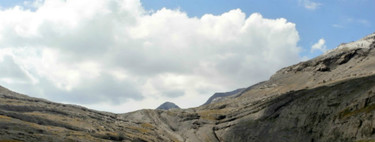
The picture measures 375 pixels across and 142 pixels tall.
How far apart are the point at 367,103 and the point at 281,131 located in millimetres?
36632

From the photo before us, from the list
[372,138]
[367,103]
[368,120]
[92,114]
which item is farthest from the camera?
[92,114]

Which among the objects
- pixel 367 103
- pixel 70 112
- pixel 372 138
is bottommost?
pixel 372 138

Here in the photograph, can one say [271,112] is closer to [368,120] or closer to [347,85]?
[347,85]

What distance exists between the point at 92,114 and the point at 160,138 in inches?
1703

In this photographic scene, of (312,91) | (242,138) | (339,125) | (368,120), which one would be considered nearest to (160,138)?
(242,138)

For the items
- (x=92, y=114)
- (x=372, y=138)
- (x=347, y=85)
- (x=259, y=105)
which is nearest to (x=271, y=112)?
(x=259, y=105)

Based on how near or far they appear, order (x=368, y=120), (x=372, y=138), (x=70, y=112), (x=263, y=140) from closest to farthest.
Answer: (x=372, y=138) < (x=368, y=120) < (x=263, y=140) < (x=70, y=112)

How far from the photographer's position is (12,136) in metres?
112

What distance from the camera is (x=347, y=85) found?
453 feet

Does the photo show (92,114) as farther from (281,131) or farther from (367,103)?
(367,103)

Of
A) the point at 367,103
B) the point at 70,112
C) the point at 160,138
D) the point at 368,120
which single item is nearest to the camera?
the point at 368,120

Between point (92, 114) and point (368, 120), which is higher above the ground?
point (92, 114)

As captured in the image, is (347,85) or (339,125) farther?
(347,85)

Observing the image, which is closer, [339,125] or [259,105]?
[339,125]
